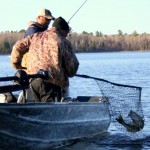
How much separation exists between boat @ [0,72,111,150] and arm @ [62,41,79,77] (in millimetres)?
537

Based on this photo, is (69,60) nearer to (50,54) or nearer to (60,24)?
(50,54)

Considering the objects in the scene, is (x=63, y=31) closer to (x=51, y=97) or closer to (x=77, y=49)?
(x=51, y=97)

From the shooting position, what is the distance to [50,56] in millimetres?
9688

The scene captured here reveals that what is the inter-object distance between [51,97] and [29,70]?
568mm

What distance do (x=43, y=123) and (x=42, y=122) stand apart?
0.15 feet

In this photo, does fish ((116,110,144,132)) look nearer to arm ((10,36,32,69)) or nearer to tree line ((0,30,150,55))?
arm ((10,36,32,69))

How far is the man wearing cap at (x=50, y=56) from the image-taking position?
9.66 m

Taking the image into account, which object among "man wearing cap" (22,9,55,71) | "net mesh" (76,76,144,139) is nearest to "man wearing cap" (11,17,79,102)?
"man wearing cap" (22,9,55,71)

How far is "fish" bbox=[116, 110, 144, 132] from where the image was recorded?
38.8 ft

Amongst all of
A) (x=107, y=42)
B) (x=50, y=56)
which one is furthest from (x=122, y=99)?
(x=107, y=42)

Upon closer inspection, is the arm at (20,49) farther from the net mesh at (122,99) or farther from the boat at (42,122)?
the net mesh at (122,99)

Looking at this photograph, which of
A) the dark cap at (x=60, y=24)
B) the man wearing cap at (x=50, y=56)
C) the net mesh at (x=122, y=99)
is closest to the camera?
the man wearing cap at (x=50, y=56)

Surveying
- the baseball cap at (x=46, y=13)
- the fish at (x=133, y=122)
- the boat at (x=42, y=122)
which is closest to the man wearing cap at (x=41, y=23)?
the baseball cap at (x=46, y=13)

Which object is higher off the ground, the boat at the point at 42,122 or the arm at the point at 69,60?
the arm at the point at 69,60
